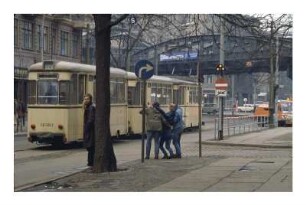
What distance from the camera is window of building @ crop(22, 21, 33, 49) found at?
1768 inches

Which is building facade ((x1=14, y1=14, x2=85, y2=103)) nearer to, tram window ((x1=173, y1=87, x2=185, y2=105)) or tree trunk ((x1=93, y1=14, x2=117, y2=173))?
tram window ((x1=173, y1=87, x2=185, y2=105))

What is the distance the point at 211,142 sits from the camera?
82.2 feet

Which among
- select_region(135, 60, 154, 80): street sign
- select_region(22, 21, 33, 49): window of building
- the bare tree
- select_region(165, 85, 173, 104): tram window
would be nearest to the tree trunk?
the bare tree

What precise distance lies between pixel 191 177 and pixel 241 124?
1924 cm

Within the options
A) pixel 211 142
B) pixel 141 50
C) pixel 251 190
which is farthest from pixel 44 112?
pixel 141 50

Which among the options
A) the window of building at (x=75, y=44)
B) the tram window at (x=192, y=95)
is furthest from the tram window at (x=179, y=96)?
the window of building at (x=75, y=44)

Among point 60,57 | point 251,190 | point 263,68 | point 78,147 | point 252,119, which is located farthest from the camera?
point 60,57

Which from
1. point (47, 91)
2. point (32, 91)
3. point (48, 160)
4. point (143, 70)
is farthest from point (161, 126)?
point (32, 91)

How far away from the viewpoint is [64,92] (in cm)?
2189

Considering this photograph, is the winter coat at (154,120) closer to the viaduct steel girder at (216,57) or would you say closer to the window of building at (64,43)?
the viaduct steel girder at (216,57)

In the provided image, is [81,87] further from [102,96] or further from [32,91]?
[102,96]

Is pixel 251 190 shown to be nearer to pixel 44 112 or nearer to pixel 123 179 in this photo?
pixel 123 179

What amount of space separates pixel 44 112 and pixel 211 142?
22.9 feet

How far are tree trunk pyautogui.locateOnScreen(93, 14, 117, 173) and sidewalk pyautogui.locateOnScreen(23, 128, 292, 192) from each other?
1.27 feet
